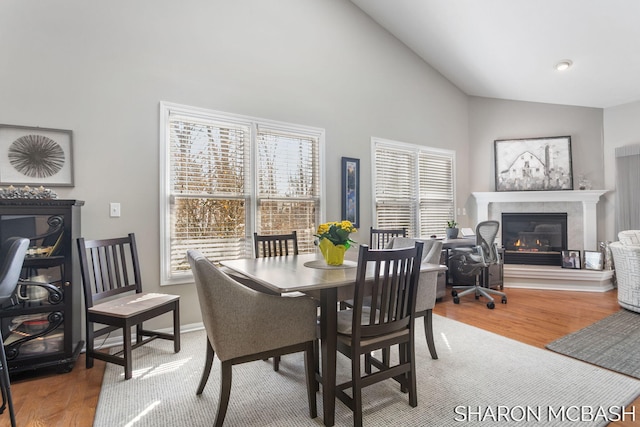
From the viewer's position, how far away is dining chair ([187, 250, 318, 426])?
1.64 metres

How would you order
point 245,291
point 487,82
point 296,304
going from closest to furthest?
1. point 245,291
2. point 296,304
3. point 487,82

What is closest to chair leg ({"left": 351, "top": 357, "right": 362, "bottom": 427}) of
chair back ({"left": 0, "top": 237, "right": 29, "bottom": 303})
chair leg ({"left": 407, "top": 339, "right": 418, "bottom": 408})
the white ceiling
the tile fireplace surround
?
chair leg ({"left": 407, "top": 339, "right": 418, "bottom": 408})

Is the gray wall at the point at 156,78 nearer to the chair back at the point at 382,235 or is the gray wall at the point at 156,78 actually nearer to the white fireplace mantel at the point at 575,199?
the chair back at the point at 382,235

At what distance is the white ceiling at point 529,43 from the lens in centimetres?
354

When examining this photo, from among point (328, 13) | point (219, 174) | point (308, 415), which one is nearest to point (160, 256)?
point (219, 174)

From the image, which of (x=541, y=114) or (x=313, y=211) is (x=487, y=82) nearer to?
(x=541, y=114)

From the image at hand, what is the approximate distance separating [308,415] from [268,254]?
4.97 ft

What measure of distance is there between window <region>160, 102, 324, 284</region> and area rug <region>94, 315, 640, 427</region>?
108 centimetres

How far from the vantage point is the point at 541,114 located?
5.40m

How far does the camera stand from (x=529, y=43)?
408cm

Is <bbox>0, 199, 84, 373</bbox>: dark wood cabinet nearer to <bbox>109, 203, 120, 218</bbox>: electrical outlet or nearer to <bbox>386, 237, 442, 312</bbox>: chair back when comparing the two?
<bbox>109, 203, 120, 218</bbox>: electrical outlet

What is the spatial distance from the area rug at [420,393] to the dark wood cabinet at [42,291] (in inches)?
16.6

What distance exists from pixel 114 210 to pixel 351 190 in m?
2.59

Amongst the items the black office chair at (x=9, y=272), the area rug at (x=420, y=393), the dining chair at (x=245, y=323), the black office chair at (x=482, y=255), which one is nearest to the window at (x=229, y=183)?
the area rug at (x=420, y=393)
